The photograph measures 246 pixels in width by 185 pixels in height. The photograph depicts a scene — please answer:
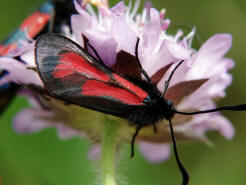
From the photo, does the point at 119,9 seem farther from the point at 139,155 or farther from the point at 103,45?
the point at 139,155

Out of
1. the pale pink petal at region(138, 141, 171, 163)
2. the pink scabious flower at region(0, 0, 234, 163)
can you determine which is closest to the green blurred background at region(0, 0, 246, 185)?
the pale pink petal at region(138, 141, 171, 163)

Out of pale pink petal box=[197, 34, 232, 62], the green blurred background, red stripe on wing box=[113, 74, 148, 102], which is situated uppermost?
red stripe on wing box=[113, 74, 148, 102]

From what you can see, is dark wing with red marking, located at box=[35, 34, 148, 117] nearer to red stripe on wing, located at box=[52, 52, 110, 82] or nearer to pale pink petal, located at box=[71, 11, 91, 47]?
red stripe on wing, located at box=[52, 52, 110, 82]

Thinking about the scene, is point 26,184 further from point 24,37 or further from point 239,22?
point 239,22

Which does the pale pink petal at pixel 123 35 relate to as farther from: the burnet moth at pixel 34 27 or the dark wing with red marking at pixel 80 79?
the burnet moth at pixel 34 27

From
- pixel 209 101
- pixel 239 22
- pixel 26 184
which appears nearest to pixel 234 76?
pixel 239 22

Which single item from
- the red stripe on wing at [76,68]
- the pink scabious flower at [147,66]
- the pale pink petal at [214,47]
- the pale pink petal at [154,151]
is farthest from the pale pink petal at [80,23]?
the pale pink petal at [154,151]

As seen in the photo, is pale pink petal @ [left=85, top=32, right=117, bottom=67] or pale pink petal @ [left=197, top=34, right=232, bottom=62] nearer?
pale pink petal @ [left=85, top=32, right=117, bottom=67]
